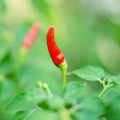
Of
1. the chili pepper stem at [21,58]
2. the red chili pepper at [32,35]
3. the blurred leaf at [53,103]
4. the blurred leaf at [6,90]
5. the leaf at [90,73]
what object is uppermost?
the red chili pepper at [32,35]

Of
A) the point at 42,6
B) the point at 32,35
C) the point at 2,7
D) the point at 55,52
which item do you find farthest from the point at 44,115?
the point at 42,6

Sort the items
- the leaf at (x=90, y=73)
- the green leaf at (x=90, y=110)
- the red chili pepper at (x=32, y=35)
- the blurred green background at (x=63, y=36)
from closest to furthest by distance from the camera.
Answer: the green leaf at (x=90, y=110)
the leaf at (x=90, y=73)
the red chili pepper at (x=32, y=35)
the blurred green background at (x=63, y=36)

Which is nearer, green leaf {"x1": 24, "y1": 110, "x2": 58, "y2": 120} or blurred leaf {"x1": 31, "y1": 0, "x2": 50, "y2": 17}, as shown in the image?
green leaf {"x1": 24, "y1": 110, "x2": 58, "y2": 120}

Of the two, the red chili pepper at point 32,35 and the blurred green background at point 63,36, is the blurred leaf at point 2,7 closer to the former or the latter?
the blurred green background at point 63,36

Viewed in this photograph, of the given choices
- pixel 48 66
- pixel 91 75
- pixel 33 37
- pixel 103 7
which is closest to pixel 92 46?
pixel 103 7

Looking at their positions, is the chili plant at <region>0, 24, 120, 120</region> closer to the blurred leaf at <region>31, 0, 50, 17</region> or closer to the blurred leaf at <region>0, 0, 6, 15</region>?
the blurred leaf at <region>0, 0, 6, 15</region>

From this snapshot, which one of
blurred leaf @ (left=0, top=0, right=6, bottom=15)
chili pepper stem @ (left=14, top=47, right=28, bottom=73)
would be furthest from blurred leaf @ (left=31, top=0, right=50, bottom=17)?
chili pepper stem @ (left=14, top=47, right=28, bottom=73)

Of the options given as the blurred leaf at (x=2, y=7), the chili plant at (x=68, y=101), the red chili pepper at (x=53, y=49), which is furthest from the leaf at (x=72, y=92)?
the blurred leaf at (x=2, y=7)
